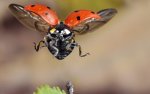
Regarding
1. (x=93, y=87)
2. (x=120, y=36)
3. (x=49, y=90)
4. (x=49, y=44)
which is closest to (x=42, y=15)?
(x=49, y=44)

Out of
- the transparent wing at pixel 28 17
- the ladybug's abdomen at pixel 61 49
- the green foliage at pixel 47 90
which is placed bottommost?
the green foliage at pixel 47 90

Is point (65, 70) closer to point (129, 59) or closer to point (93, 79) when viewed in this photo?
point (93, 79)

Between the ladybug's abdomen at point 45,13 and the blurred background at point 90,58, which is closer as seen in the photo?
the ladybug's abdomen at point 45,13

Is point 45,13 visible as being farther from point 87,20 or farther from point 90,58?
point 90,58

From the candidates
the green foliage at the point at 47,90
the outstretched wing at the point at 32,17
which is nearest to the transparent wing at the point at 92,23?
the outstretched wing at the point at 32,17

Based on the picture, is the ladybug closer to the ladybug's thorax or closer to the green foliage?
the ladybug's thorax

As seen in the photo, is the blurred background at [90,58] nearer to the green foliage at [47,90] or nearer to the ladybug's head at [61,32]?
the ladybug's head at [61,32]
